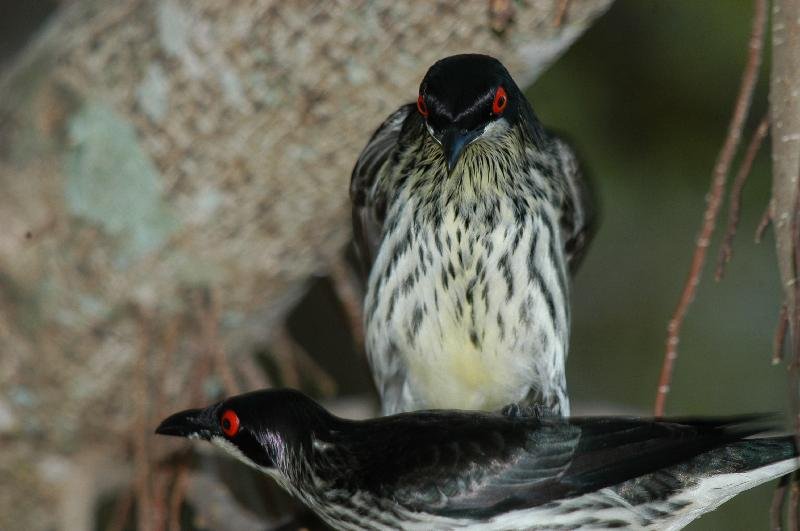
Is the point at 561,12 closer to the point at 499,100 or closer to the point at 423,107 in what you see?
the point at 499,100

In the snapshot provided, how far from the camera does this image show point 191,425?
3113 mm

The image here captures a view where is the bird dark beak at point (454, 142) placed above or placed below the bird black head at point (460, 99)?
below

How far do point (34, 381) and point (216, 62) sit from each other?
123cm

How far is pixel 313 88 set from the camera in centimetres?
386

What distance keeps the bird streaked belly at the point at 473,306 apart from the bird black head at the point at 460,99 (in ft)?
1.09

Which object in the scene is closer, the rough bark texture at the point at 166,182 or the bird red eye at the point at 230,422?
the bird red eye at the point at 230,422

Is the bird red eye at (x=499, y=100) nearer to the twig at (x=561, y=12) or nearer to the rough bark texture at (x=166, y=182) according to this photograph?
the twig at (x=561, y=12)

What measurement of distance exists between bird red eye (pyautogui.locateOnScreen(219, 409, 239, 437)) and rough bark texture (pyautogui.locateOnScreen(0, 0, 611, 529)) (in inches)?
31.3

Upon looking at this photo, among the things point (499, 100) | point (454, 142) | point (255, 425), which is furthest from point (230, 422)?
point (499, 100)

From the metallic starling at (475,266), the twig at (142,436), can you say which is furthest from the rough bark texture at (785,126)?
the twig at (142,436)

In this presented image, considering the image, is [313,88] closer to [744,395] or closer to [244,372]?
[244,372]

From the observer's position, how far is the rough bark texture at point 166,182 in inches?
149

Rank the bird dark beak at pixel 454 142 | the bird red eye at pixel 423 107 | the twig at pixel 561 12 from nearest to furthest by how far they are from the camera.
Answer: the bird dark beak at pixel 454 142 → the bird red eye at pixel 423 107 → the twig at pixel 561 12

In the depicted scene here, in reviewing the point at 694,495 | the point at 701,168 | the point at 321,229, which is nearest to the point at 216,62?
the point at 321,229
